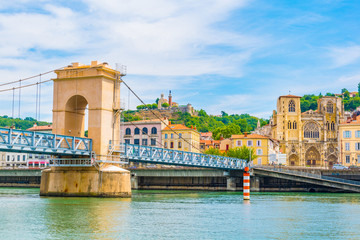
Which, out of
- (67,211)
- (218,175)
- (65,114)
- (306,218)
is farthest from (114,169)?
(218,175)

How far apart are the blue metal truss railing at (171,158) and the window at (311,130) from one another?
4914cm

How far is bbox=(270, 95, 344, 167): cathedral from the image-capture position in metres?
117

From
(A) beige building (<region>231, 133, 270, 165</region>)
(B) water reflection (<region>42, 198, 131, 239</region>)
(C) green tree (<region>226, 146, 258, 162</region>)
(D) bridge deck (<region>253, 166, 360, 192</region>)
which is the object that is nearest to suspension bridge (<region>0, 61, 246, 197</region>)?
(B) water reflection (<region>42, 198, 131, 239</region>)

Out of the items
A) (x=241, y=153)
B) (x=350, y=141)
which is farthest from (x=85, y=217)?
(x=350, y=141)

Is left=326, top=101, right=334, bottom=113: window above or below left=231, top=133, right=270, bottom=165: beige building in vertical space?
above

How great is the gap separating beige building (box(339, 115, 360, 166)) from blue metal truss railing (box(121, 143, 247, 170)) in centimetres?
3038

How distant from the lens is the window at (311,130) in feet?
389

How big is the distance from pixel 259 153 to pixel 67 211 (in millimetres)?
66468

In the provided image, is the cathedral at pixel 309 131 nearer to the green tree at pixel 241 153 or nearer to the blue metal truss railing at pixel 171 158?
the green tree at pixel 241 153

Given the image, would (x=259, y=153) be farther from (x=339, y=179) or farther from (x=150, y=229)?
(x=150, y=229)

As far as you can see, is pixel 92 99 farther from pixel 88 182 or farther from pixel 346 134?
pixel 346 134

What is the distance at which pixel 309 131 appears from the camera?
11900 centimetres

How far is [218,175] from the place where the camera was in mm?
70875

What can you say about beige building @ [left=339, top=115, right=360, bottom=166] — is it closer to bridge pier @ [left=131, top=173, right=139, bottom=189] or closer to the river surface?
bridge pier @ [left=131, top=173, right=139, bottom=189]
